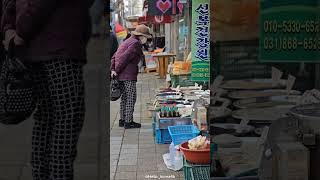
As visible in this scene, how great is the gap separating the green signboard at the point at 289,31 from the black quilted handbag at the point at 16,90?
1570 mm

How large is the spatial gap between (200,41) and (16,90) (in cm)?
517

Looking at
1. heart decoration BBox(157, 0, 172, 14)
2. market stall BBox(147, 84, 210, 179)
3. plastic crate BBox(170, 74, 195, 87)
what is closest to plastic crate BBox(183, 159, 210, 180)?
market stall BBox(147, 84, 210, 179)

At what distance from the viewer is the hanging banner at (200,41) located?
7859 millimetres

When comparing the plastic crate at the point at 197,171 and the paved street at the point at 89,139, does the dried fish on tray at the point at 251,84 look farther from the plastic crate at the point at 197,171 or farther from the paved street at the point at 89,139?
the plastic crate at the point at 197,171

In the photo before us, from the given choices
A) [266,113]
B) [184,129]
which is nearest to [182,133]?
[184,129]

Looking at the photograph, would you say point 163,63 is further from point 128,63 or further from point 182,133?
point 182,133

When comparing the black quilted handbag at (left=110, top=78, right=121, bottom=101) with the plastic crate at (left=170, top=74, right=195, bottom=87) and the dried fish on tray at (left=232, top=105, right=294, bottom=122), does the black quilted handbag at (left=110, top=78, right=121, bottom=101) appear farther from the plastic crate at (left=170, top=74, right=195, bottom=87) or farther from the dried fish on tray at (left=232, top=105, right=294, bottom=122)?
the dried fish on tray at (left=232, top=105, right=294, bottom=122)

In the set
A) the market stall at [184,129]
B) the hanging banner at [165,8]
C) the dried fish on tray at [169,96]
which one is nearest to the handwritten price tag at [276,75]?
the market stall at [184,129]

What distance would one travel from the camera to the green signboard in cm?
346

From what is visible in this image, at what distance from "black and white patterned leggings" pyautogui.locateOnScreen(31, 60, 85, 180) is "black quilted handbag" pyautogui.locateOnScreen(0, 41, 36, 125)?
64mm

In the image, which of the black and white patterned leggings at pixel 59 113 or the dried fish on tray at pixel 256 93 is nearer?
the black and white patterned leggings at pixel 59 113

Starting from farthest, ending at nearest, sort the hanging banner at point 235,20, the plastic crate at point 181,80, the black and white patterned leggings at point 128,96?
the plastic crate at point 181,80, the black and white patterned leggings at point 128,96, the hanging banner at point 235,20

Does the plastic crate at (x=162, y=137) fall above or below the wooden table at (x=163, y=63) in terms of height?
below

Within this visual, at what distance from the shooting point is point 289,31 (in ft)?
11.5
